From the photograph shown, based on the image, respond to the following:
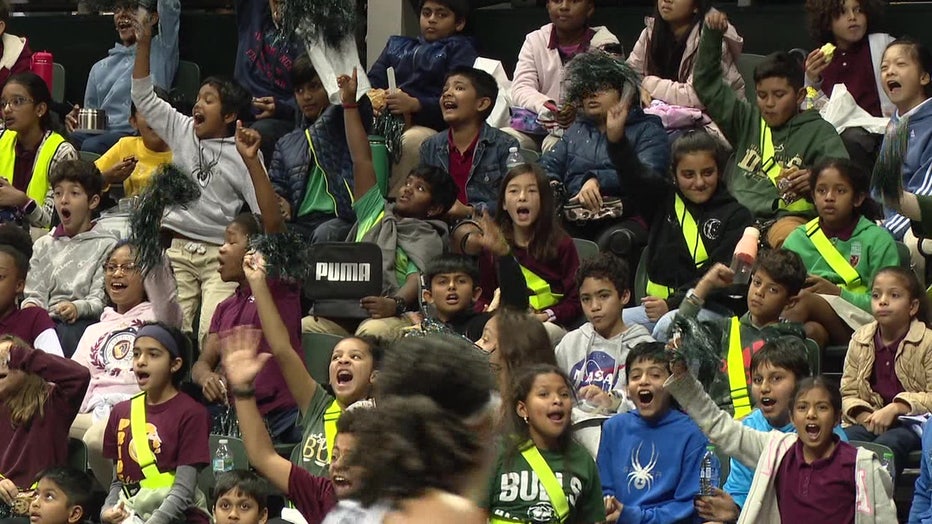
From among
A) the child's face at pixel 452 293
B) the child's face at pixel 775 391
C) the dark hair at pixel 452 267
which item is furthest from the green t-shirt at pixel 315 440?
the child's face at pixel 775 391

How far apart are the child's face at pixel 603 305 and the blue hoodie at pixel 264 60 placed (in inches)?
137

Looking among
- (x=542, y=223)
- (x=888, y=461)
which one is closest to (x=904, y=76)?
(x=542, y=223)

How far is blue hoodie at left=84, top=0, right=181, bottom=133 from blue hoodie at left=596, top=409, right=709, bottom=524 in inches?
208

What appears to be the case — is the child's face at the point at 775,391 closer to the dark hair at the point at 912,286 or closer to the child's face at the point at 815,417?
the child's face at the point at 815,417

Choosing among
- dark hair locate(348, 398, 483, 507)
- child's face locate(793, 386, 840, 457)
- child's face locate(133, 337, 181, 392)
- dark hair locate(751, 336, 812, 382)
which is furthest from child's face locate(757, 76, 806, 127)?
dark hair locate(348, 398, 483, 507)

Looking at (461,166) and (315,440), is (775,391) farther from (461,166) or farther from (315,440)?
(461,166)

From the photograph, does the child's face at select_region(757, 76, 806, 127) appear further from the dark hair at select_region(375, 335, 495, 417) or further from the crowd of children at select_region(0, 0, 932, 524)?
the dark hair at select_region(375, 335, 495, 417)

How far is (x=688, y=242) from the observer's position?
8.14m

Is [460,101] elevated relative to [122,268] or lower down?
elevated

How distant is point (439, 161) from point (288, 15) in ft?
4.01

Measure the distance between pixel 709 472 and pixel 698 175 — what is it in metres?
1.87

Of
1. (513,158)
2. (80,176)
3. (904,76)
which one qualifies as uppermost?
(904,76)

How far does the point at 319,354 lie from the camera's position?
8289 mm

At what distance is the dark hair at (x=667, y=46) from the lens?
9.48m
